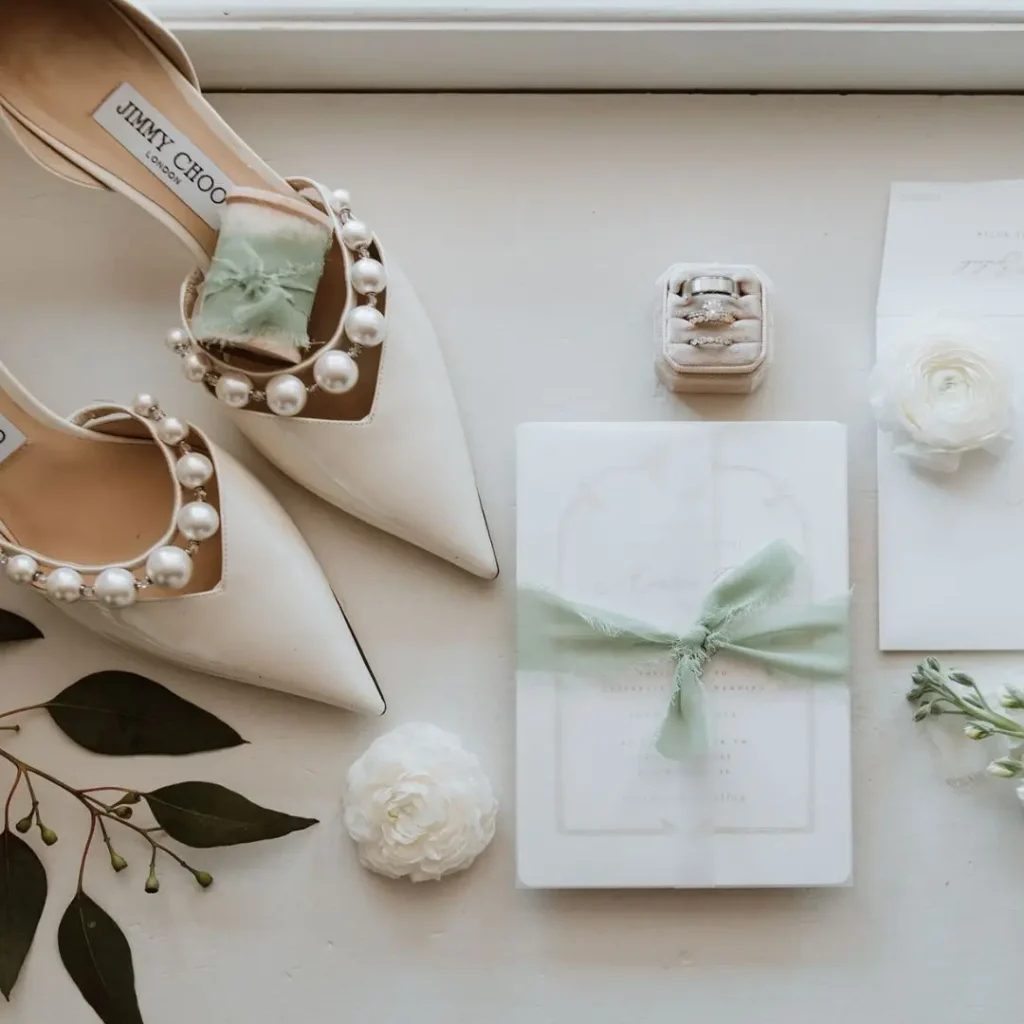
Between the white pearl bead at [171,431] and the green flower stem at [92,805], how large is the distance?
26cm

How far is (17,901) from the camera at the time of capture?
75 centimetres

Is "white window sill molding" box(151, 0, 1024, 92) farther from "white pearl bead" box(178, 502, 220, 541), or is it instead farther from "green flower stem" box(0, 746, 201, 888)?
"green flower stem" box(0, 746, 201, 888)

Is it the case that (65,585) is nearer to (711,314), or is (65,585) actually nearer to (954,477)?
(711,314)

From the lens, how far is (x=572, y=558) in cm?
76

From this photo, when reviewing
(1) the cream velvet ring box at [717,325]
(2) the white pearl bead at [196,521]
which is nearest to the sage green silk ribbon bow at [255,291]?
(2) the white pearl bead at [196,521]

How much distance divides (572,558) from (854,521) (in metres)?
0.22

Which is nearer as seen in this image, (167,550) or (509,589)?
(167,550)

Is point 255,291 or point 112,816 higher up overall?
point 255,291

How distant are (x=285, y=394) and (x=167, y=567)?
14 centimetres

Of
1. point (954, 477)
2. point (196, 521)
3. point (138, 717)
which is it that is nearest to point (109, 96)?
point (196, 521)

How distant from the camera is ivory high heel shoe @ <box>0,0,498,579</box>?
72cm

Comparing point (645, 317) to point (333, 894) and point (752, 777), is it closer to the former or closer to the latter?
point (752, 777)

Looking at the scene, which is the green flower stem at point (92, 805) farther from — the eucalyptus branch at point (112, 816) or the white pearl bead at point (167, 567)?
the white pearl bead at point (167, 567)

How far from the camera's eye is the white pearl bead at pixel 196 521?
0.70 metres
